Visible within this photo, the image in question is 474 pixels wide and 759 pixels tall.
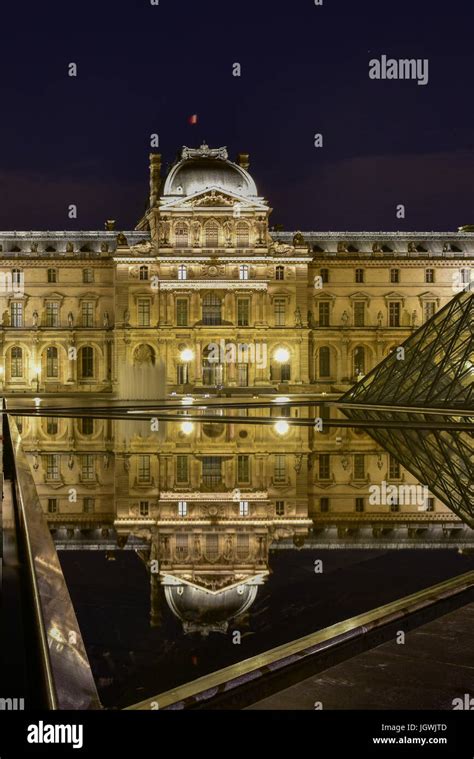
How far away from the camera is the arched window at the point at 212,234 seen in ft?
199

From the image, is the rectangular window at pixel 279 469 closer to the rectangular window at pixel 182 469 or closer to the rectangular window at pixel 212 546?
the rectangular window at pixel 182 469

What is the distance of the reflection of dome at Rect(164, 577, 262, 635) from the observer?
17.3 ft

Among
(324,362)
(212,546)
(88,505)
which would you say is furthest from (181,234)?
(212,546)

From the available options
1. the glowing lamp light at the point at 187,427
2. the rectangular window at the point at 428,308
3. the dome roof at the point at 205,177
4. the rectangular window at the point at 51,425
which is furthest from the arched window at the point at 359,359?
the glowing lamp light at the point at 187,427

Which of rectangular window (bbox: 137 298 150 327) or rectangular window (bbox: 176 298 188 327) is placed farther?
rectangular window (bbox: 137 298 150 327)

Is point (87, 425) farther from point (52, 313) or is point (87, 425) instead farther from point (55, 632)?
point (52, 313)

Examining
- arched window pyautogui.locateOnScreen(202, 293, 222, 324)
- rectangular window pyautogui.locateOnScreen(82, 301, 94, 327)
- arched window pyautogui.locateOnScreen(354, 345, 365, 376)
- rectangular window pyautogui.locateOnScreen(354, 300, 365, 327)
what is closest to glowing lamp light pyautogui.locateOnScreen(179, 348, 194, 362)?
arched window pyautogui.locateOnScreen(202, 293, 222, 324)

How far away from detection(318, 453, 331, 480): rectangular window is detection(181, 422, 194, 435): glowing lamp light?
582 centimetres

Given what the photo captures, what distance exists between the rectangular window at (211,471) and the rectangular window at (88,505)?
1.85 metres

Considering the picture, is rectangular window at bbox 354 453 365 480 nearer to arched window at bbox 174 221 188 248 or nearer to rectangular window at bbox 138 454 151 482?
rectangular window at bbox 138 454 151 482

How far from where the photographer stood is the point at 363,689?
4.00 metres

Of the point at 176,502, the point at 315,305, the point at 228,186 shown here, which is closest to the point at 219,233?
the point at 228,186

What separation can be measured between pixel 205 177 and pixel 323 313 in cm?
1346

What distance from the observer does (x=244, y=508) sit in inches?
386
